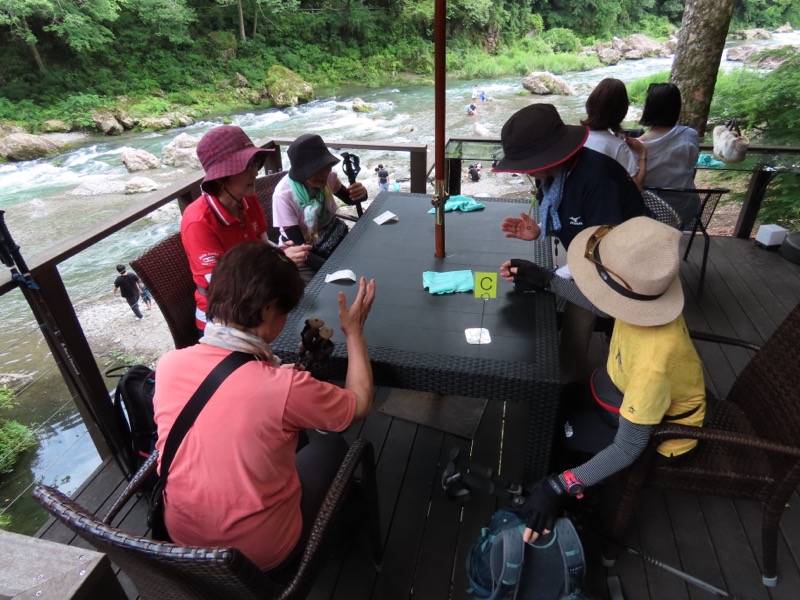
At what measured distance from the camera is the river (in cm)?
365

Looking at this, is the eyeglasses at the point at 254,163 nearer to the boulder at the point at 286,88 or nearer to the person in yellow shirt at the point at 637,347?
the person in yellow shirt at the point at 637,347

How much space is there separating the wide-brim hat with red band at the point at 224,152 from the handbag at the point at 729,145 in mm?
2745

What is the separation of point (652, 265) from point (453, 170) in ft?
7.13

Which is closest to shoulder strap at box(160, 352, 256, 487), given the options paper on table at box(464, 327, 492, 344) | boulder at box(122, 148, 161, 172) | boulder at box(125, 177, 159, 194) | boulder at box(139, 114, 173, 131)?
paper on table at box(464, 327, 492, 344)

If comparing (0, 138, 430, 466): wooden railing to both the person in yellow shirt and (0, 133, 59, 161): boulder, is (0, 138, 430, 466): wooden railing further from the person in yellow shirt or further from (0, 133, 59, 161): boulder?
(0, 133, 59, 161): boulder

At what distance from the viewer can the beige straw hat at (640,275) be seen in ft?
3.70

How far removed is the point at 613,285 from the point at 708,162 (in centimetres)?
254

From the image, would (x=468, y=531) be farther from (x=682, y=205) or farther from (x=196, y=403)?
(x=682, y=205)

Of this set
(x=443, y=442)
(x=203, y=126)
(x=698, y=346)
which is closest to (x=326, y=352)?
(x=443, y=442)

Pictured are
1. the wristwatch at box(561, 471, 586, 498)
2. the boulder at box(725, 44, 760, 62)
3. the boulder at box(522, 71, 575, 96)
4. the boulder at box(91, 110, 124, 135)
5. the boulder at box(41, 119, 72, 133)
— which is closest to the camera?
the wristwatch at box(561, 471, 586, 498)

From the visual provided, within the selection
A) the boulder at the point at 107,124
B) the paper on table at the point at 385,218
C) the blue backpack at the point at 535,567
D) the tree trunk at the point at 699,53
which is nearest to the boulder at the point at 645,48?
the boulder at the point at 107,124

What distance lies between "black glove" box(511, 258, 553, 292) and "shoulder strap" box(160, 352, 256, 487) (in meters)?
0.96

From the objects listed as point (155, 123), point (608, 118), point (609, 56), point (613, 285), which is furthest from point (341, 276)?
point (609, 56)

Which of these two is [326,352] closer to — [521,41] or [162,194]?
[162,194]
